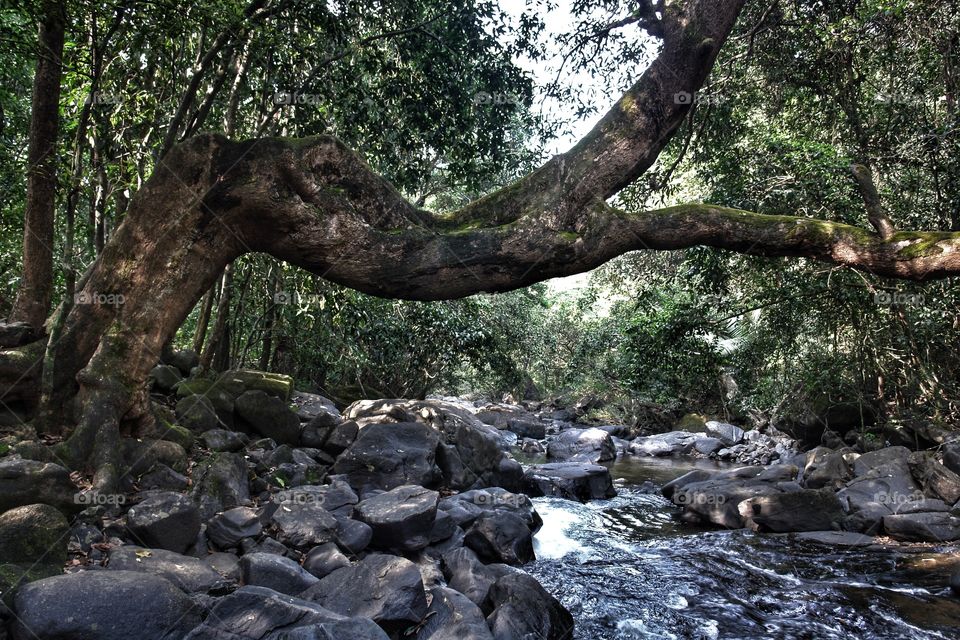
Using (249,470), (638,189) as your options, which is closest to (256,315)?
(249,470)

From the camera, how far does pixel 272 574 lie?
4.62 m

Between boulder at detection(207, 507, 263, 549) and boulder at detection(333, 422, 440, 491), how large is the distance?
7.79 feet

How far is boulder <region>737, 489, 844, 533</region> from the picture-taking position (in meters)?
8.38

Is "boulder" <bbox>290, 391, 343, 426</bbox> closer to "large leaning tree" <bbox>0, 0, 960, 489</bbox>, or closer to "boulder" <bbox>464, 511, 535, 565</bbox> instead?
"boulder" <bbox>464, 511, 535, 565</bbox>

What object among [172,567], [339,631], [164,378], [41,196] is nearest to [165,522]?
[172,567]

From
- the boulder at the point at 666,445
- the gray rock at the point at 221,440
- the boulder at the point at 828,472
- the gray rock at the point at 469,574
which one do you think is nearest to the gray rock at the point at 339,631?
the gray rock at the point at 469,574

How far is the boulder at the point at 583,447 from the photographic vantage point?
14.8 metres

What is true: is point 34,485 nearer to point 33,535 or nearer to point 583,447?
point 33,535

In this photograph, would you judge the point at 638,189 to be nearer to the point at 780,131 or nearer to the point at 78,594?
the point at 780,131

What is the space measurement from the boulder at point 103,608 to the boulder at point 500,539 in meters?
3.40

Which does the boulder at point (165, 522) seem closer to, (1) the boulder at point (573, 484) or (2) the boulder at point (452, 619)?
(2) the boulder at point (452, 619)

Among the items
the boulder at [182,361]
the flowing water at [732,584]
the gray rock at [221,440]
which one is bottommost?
the flowing water at [732,584]

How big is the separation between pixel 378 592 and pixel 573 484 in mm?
6647

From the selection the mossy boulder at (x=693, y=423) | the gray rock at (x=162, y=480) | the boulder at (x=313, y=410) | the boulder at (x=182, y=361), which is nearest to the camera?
the gray rock at (x=162, y=480)
